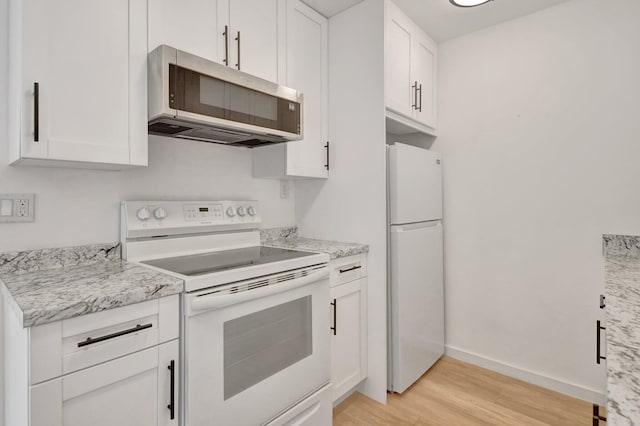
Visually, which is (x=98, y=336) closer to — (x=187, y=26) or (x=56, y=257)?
(x=56, y=257)

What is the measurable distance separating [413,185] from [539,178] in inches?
32.6

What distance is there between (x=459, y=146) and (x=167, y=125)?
79.8 inches

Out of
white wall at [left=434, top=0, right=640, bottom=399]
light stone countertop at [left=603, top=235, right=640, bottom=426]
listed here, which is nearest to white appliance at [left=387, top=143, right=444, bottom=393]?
white wall at [left=434, top=0, right=640, bottom=399]

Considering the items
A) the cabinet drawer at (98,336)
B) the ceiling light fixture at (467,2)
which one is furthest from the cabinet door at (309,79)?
the cabinet drawer at (98,336)

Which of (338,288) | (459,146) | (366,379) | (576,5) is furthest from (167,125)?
(576,5)

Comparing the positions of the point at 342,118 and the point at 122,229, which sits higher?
the point at 342,118

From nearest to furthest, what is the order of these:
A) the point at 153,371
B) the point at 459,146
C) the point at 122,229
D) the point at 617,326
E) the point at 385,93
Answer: the point at 617,326 → the point at 153,371 → the point at 122,229 → the point at 385,93 → the point at 459,146

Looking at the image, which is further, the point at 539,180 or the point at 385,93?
the point at 539,180

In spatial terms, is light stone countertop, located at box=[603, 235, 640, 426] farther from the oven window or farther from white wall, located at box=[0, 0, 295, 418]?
white wall, located at box=[0, 0, 295, 418]

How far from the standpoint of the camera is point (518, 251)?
233 centimetres

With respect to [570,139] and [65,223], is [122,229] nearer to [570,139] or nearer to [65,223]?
[65,223]

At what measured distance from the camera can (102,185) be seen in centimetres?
159

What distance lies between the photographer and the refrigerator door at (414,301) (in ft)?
6.89

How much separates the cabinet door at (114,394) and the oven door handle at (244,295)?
16cm
